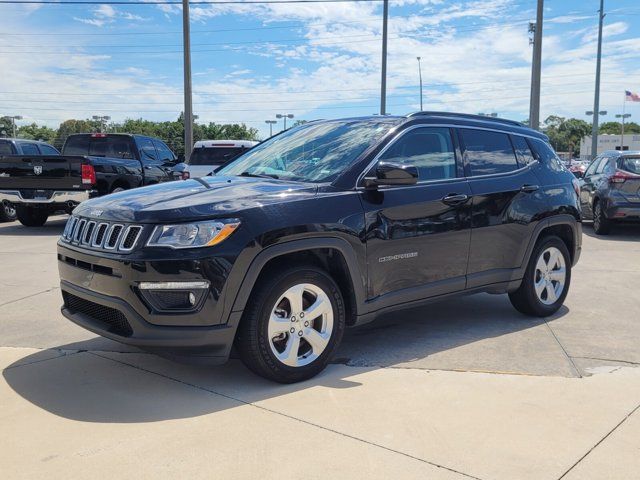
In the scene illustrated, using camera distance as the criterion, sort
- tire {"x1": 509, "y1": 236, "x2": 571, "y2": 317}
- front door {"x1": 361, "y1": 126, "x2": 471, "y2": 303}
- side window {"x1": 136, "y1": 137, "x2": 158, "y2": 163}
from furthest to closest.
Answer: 1. side window {"x1": 136, "y1": 137, "x2": 158, "y2": 163}
2. tire {"x1": 509, "y1": 236, "x2": 571, "y2": 317}
3. front door {"x1": 361, "y1": 126, "x2": 471, "y2": 303}

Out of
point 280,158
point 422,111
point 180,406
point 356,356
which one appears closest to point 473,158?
point 422,111

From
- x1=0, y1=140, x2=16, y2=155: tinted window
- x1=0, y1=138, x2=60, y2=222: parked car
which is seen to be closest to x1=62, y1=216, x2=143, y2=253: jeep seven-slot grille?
x1=0, y1=138, x2=60, y2=222: parked car

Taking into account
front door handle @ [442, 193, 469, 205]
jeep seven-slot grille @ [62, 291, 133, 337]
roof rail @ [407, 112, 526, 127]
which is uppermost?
roof rail @ [407, 112, 526, 127]

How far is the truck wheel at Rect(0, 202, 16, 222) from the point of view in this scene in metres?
13.7

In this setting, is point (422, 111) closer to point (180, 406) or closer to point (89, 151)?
point (180, 406)

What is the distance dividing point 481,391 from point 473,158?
6.84 ft

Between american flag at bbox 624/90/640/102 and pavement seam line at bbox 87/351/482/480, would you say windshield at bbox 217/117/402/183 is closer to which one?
pavement seam line at bbox 87/351/482/480

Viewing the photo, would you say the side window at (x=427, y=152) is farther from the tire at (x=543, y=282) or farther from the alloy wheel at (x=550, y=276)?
the alloy wheel at (x=550, y=276)

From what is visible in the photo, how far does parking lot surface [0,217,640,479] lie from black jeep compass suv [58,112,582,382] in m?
0.40

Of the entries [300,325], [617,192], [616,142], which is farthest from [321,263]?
[616,142]

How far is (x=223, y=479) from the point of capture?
284cm

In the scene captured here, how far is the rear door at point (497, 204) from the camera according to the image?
5.07 m

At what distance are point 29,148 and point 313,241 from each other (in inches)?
518

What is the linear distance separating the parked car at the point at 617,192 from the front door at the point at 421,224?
7.79 metres
